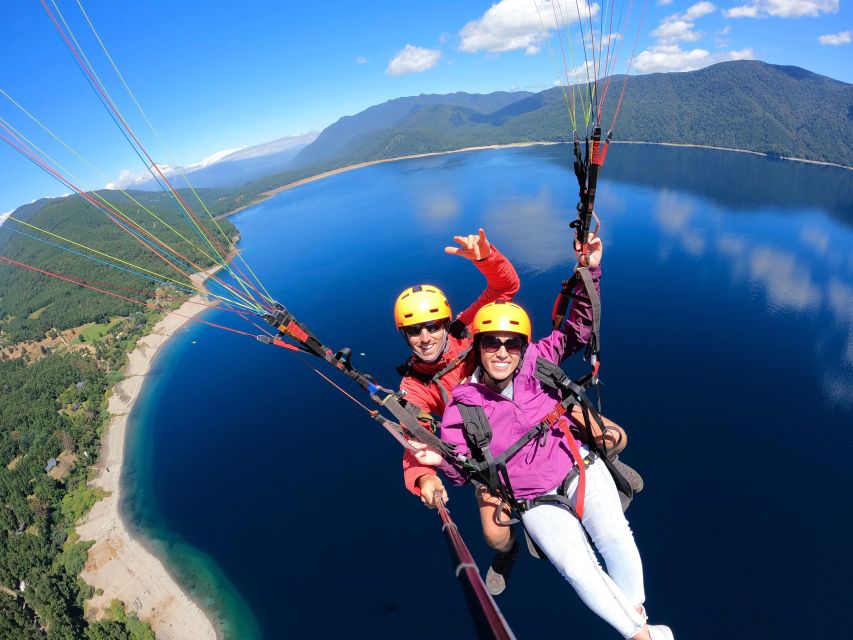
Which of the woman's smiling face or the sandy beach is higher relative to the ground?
the woman's smiling face

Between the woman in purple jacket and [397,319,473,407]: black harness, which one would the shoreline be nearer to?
[397,319,473,407]: black harness

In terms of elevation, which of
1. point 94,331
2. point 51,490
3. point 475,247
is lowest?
point 51,490

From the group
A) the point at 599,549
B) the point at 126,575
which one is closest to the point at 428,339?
the point at 599,549

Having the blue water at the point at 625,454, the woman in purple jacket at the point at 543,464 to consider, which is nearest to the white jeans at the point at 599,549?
the woman in purple jacket at the point at 543,464

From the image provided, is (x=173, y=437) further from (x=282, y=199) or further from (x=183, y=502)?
(x=282, y=199)

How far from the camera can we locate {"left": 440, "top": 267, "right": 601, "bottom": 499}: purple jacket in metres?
3.77

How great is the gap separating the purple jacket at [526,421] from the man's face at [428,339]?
0.82 m

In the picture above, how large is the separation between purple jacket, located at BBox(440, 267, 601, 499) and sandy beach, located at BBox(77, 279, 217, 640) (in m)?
25.7

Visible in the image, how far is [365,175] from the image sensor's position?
6152 inches

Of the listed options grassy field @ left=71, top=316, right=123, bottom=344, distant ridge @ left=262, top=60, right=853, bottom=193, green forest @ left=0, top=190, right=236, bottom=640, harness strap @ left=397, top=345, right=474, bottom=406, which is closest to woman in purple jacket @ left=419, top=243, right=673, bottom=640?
harness strap @ left=397, top=345, right=474, bottom=406

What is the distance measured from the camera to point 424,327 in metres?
4.55

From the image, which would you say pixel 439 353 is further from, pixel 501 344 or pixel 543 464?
pixel 543 464

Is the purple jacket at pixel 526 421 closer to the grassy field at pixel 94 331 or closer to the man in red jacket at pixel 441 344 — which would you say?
the man in red jacket at pixel 441 344

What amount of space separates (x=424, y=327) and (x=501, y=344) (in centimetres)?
102
